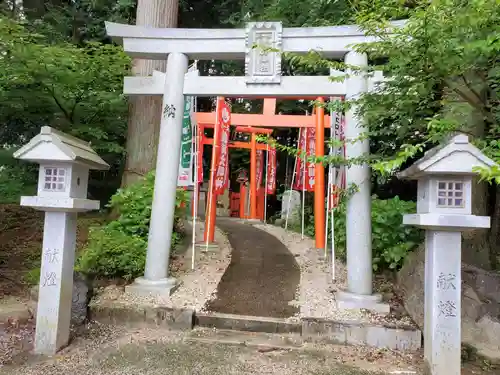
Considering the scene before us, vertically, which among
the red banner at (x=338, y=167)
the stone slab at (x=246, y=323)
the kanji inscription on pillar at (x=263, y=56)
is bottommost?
the stone slab at (x=246, y=323)

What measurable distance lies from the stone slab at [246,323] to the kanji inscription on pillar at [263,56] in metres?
3.03

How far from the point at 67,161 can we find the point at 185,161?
347 centimetres

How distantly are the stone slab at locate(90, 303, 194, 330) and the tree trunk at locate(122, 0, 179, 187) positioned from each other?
296cm

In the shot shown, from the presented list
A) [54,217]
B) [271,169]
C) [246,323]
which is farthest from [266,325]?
[271,169]

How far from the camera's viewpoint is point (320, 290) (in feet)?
18.4

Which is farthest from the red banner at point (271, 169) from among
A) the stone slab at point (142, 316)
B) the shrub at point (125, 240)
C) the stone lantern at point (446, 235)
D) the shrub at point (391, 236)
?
the stone lantern at point (446, 235)

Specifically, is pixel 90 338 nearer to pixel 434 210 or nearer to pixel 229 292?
pixel 229 292

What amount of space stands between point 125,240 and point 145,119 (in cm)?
252

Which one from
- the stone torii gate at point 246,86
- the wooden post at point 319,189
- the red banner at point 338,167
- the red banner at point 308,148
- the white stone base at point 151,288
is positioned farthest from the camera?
the red banner at point 308,148

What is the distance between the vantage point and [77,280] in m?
4.91

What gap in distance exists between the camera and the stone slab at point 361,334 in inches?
168

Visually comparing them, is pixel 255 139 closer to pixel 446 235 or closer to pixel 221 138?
pixel 221 138

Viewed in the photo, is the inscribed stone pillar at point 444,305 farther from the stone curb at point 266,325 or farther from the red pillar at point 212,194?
the red pillar at point 212,194

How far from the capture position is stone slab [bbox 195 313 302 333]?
4.62 meters
